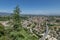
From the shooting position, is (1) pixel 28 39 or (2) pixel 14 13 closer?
(1) pixel 28 39

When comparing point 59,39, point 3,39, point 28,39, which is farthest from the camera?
point 59,39

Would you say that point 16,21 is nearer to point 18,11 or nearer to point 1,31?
point 18,11

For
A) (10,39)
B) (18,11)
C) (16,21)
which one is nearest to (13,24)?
(16,21)

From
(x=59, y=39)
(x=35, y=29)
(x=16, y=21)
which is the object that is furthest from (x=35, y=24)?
(x=59, y=39)

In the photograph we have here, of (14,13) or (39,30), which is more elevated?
(14,13)

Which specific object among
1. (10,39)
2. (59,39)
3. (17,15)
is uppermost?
(17,15)

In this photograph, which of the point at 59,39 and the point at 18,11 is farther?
the point at 18,11

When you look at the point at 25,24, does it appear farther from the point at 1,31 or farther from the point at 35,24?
the point at 1,31

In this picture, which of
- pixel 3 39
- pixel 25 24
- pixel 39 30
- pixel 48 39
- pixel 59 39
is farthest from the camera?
pixel 25 24

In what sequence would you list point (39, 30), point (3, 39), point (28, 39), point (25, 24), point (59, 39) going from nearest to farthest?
point (3, 39), point (28, 39), point (59, 39), point (39, 30), point (25, 24)
